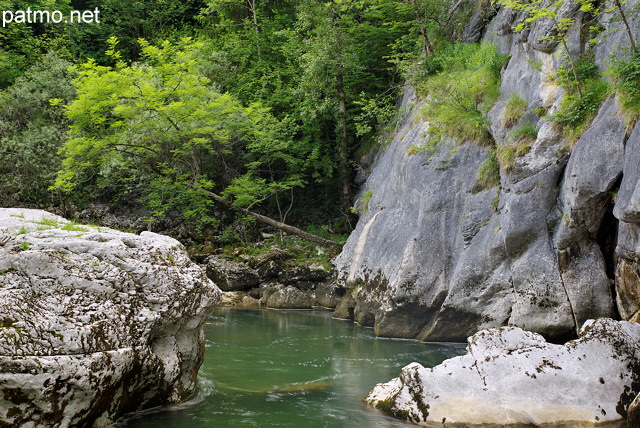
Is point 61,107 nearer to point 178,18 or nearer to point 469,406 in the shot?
point 178,18

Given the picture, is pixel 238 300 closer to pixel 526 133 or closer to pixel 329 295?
pixel 329 295

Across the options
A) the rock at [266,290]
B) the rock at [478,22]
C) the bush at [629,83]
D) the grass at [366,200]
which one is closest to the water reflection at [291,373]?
the rock at [266,290]

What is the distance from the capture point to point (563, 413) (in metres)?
6.34

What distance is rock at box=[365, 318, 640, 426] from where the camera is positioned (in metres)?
6.39

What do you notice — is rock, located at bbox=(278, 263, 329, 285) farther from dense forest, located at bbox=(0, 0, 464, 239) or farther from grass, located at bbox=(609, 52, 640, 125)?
grass, located at bbox=(609, 52, 640, 125)

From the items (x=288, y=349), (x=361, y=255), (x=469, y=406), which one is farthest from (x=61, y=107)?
(x=469, y=406)

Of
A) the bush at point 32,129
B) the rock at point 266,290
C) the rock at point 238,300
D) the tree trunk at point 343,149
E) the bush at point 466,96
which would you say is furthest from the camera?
the tree trunk at point 343,149

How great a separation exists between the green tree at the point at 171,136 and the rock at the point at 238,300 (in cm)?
368

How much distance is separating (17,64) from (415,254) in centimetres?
2316

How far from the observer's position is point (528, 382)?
21.9ft

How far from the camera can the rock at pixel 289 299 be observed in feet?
58.7

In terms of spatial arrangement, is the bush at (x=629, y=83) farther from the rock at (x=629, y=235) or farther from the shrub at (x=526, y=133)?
the shrub at (x=526, y=133)

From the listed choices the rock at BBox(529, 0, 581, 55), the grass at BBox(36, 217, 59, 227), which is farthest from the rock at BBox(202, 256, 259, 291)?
the grass at BBox(36, 217, 59, 227)

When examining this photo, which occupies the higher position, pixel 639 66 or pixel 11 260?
pixel 639 66
